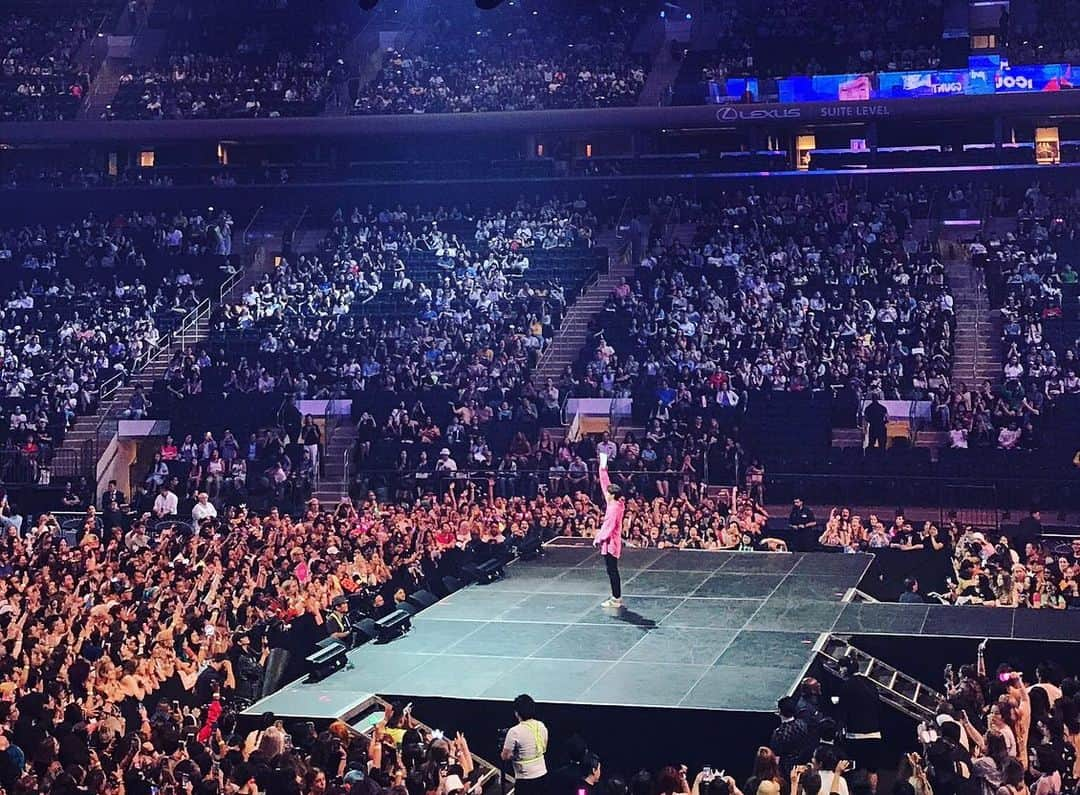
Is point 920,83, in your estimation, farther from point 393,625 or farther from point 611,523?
point 393,625

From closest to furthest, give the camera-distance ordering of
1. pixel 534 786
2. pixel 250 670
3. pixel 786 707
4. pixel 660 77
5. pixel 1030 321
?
pixel 534 786, pixel 786 707, pixel 250 670, pixel 1030 321, pixel 660 77

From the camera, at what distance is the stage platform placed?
42.5 ft

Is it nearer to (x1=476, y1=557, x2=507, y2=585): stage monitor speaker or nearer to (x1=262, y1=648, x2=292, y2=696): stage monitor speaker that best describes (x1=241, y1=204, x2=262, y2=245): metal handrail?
(x1=476, y1=557, x2=507, y2=585): stage monitor speaker

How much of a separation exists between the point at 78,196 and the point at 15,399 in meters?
11.3

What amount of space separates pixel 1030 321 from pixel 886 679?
14.8 metres

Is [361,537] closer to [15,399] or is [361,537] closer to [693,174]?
[15,399]

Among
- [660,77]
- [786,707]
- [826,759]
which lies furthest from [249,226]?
[826,759]

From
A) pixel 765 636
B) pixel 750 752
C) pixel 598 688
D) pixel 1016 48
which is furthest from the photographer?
pixel 1016 48

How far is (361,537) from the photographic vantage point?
20.0m

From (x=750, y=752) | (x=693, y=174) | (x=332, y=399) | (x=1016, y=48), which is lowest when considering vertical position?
(x=750, y=752)

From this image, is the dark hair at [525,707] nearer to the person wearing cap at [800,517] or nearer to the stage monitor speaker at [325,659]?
the stage monitor speaker at [325,659]

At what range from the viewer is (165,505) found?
24.7 m

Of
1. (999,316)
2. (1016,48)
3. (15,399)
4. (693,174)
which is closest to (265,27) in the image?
(693,174)

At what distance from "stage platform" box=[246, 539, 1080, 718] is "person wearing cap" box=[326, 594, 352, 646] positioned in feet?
0.73
